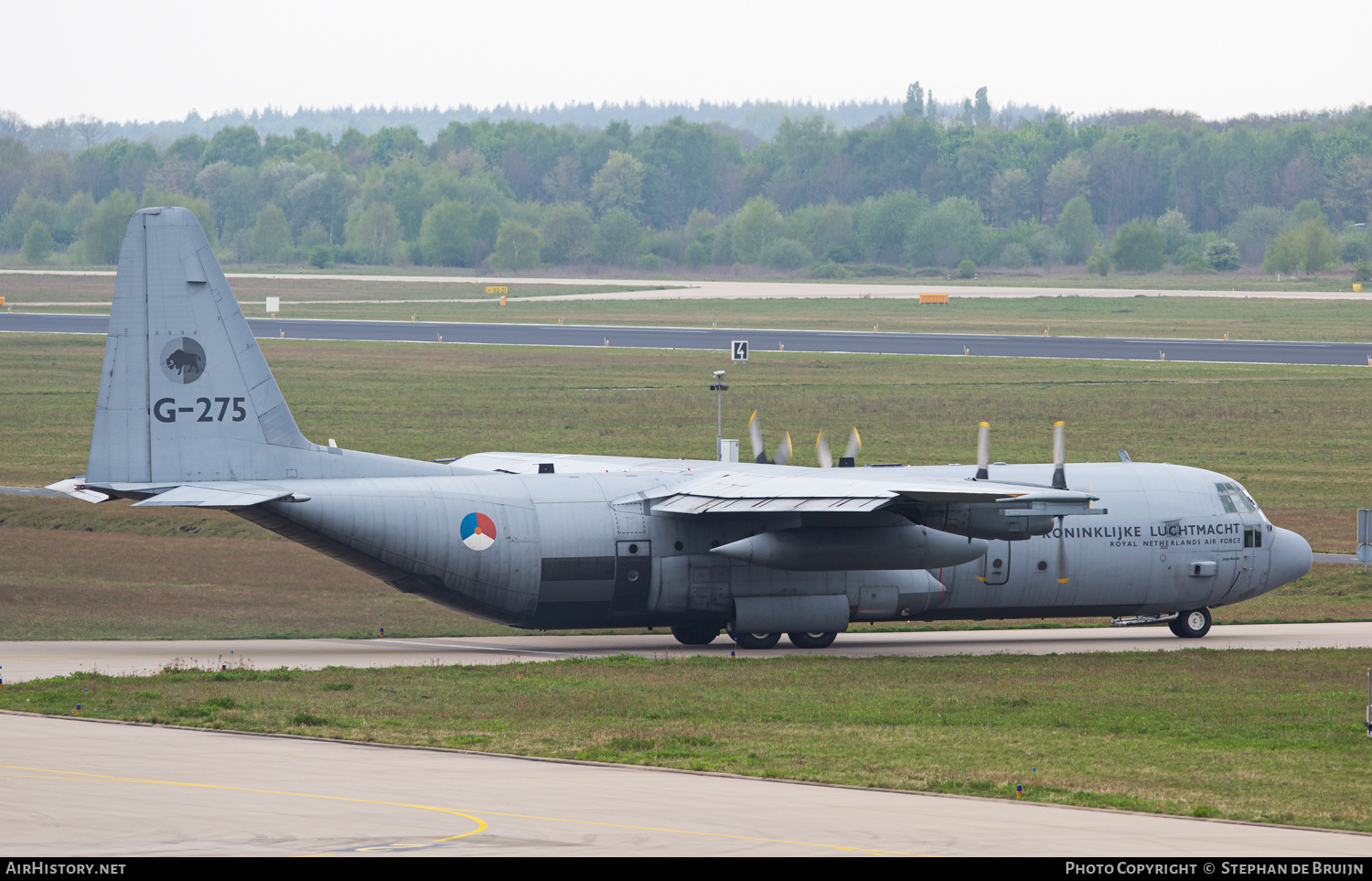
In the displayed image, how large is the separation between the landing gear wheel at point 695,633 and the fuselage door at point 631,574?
1.65m

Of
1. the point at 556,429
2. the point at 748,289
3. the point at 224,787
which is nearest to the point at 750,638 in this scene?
the point at 224,787

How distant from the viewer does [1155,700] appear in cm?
2538

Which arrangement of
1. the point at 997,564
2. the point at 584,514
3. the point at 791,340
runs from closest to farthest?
the point at 584,514 → the point at 997,564 → the point at 791,340

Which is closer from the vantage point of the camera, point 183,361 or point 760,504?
point 760,504

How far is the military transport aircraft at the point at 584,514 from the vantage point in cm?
2928

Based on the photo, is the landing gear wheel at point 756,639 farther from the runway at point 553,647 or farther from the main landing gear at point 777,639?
the runway at point 553,647

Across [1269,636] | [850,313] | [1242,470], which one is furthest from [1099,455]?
[850,313]

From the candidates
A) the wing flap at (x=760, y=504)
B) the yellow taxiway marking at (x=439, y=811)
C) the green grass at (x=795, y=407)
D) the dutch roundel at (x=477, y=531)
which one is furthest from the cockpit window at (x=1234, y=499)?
the yellow taxiway marking at (x=439, y=811)

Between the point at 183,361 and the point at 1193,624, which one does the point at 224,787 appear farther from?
the point at 1193,624

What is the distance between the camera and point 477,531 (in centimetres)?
3019

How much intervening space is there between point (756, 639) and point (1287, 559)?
12.6 metres

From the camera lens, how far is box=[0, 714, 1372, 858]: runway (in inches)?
551

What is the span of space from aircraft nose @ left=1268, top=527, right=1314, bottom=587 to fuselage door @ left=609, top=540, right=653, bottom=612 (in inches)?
573

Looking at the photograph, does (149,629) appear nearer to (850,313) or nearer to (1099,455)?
(1099,455)
